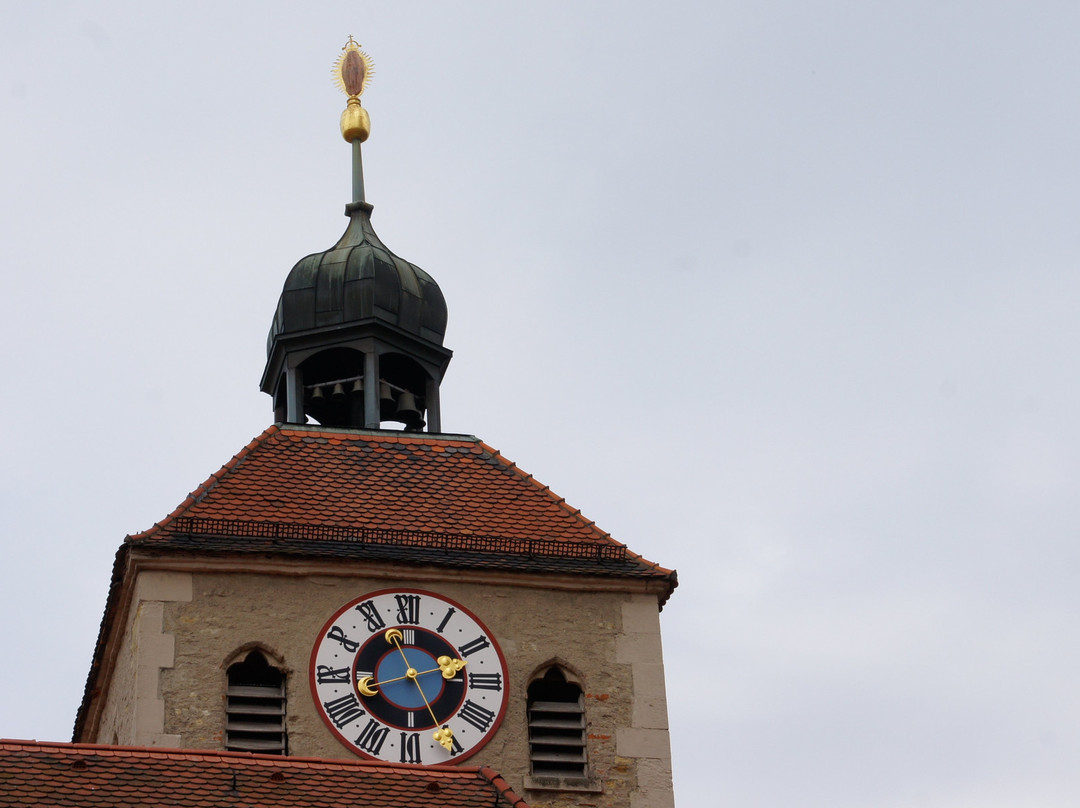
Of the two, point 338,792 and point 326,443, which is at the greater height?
point 326,443

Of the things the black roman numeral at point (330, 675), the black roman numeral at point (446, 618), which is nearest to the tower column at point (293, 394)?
the black roman numeral at point (446, 618)

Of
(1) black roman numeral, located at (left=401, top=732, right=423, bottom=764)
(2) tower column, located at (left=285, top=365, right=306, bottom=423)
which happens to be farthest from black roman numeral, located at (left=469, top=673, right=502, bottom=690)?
(2) tower column, located at (left=285, top=365, right=306, bottom=423)

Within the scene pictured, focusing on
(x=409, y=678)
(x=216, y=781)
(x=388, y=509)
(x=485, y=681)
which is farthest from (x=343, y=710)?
(x=216, y=781)

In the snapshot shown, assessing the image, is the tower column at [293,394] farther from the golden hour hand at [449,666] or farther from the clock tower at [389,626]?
the golden hour hand at [449,666]

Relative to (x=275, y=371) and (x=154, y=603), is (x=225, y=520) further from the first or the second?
(x=275, y=371)

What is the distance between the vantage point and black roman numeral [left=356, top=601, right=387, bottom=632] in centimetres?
2119

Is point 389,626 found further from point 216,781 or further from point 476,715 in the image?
point 216,781

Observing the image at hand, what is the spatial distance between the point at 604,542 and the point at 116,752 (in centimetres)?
699

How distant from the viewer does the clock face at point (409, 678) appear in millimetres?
20469

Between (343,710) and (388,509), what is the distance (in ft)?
7.26

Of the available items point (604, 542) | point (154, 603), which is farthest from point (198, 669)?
point (604, 542)

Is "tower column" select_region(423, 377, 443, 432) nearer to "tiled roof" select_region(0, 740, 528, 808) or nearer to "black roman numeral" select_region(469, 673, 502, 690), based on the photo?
"black roman numeral" select_region(469, 673, 502, 690)

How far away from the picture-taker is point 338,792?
628 inches

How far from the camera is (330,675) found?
20.8 meters
